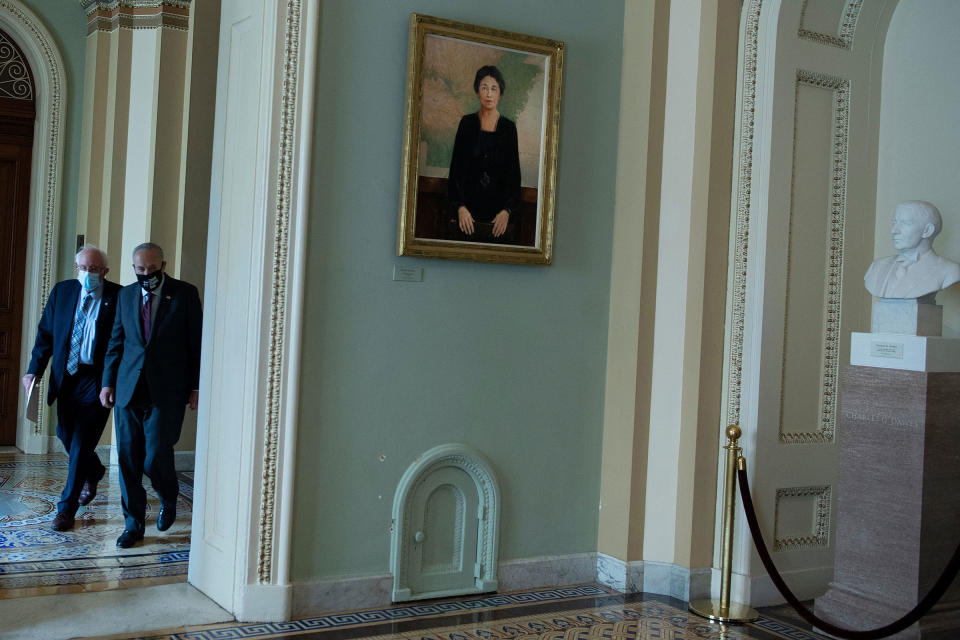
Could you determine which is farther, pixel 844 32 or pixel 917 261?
pixel 844 32

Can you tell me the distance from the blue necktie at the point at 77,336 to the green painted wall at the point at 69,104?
3.03 metres

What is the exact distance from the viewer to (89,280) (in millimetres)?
6273

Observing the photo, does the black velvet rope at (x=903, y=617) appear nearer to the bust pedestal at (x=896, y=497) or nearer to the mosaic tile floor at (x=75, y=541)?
the bust pedestal at (x=896, y=497)

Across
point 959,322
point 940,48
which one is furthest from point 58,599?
point 940,48

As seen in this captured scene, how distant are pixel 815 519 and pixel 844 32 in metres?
2.64

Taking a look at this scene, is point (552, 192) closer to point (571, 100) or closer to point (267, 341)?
point (571, 100)

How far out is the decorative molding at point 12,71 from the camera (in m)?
8.98

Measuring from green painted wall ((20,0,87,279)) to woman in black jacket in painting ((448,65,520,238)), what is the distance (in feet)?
17.3

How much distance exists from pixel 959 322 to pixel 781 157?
4.04ft

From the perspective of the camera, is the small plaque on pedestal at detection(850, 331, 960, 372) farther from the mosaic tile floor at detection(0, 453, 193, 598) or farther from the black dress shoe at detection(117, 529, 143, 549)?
the black dress shoe at detection(117, 529, 143, 549)

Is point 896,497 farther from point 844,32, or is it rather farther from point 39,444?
point 39,444

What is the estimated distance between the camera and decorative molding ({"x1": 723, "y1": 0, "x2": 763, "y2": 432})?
5.30m

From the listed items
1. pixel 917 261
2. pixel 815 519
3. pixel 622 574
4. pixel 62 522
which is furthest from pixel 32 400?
pixel 917 261

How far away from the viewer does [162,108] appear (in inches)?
325
